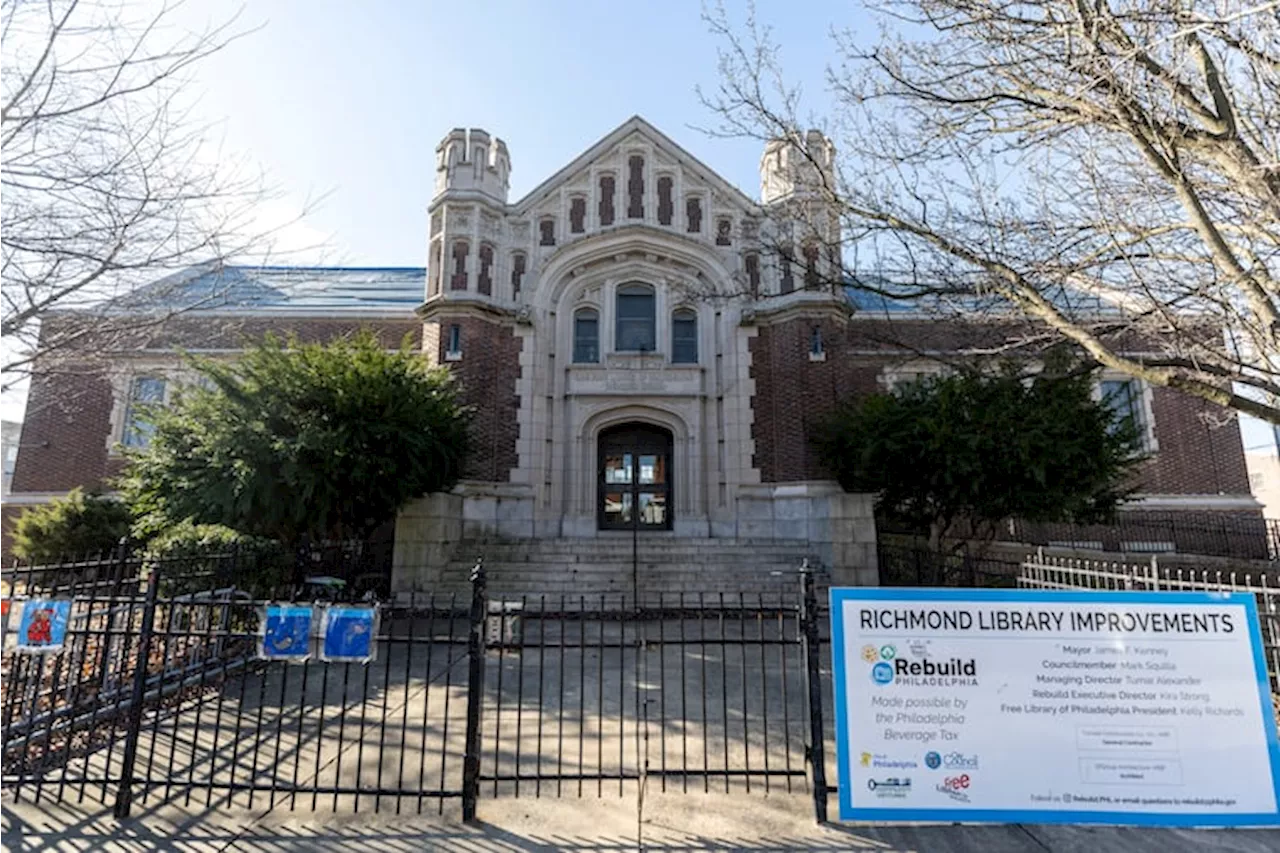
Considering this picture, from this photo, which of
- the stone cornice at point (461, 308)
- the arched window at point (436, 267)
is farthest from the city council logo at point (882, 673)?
the arched window at point (436, 267)

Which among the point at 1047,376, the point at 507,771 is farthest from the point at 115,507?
the point at 1047,376

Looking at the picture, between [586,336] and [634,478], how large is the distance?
4.05 m

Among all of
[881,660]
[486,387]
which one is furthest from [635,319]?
[881,660]

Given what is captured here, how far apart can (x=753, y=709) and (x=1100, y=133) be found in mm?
7672

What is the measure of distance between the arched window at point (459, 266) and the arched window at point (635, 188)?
4.42 m

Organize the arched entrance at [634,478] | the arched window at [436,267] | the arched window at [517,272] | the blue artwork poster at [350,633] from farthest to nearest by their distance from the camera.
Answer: the arched window at [517,272], the arched entrance at [634,478], the arched window at [436,267], the blue artwork poster at [350,633]

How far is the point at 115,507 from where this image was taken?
15.0 m

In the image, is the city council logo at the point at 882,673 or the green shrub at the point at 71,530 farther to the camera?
the green shrub at the point at 71,530

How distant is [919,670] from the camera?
3961mm

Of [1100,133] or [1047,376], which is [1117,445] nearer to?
[1047,376]

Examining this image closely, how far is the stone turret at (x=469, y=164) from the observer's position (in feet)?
55.9

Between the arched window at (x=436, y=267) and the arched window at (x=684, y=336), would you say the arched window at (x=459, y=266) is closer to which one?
the arched window at (x=436, y=267)

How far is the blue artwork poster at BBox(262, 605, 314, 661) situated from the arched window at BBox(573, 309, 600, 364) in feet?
44.4

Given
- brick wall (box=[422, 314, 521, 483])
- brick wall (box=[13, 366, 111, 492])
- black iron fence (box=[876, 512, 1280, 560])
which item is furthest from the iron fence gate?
brick wall (box=[13, 366, 111, 492])
